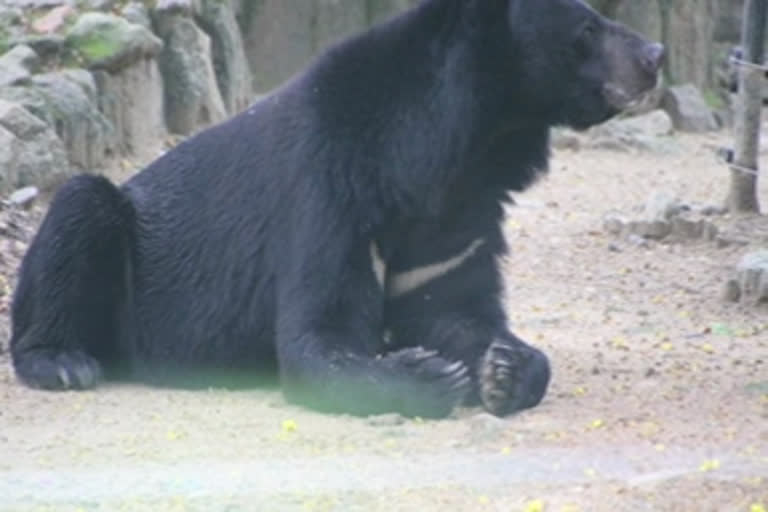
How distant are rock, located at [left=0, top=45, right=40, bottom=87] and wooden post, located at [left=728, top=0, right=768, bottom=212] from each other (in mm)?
4225

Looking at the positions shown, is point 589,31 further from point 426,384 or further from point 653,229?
point 653,229

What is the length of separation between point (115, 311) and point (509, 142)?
65.9 inches

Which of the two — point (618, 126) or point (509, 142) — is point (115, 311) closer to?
point (509, 142)

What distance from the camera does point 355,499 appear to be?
437cm

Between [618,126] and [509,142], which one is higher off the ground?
[509,142]

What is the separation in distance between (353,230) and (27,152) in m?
4.04

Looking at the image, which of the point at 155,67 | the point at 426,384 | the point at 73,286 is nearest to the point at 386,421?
→ the point at 426,384

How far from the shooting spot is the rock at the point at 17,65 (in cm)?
995

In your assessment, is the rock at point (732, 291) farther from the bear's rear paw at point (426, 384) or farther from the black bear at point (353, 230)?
the bear's rear paw at point (426, 384)

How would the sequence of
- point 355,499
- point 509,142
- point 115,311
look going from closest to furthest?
point 355,499 < point 509,142 < point 115,311

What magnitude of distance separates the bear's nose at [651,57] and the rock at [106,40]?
569 cm

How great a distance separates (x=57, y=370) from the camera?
20.5ft

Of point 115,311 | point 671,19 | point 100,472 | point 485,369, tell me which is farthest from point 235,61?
point 100,472

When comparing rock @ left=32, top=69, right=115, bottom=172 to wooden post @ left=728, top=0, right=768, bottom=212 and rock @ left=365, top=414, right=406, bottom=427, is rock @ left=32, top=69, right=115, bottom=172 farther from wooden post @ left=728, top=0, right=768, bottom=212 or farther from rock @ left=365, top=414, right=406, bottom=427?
rock @ left=365, top=414, right=406, bottom=427
